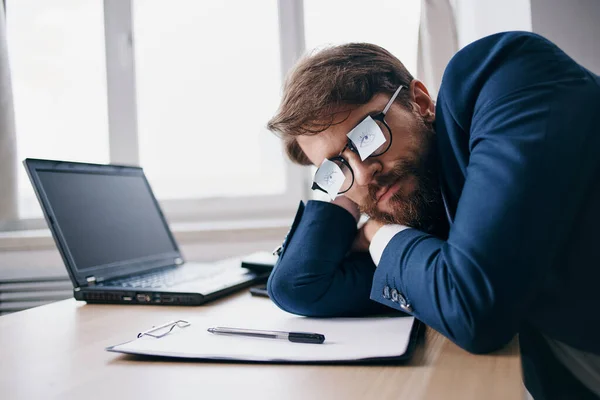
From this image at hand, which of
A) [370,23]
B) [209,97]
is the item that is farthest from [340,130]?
[209,97]

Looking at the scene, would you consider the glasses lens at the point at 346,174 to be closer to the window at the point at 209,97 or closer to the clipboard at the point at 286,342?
the clipboard at the point at 286,342

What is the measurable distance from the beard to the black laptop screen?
27.5 inches

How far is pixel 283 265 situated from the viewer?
1.00 meters

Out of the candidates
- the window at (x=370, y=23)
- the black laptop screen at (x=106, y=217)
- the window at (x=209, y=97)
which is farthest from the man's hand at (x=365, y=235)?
the window at (x=209, y=97)

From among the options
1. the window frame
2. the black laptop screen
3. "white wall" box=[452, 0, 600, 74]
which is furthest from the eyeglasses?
the window frame

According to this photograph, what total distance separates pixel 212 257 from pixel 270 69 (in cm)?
93

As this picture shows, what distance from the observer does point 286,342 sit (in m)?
0.71

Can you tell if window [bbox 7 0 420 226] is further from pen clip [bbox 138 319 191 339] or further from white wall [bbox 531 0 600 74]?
pen clip [bbox 138 319 191 339]

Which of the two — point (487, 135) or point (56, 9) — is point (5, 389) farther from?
point (56, 9)

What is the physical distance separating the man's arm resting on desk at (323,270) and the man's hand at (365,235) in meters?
0.02

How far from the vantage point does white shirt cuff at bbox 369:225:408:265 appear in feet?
2.82

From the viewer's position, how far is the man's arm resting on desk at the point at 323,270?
0.91m

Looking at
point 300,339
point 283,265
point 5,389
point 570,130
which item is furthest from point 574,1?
point 5,389

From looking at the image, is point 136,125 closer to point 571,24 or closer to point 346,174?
point 346,174
